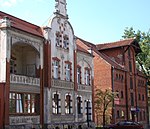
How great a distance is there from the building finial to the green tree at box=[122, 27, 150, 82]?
105ft

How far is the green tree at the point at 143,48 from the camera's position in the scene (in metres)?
69.3

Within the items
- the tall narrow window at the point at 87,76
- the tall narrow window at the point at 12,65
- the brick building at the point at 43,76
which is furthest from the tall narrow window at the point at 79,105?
the tall narrow window at the point at 12,65

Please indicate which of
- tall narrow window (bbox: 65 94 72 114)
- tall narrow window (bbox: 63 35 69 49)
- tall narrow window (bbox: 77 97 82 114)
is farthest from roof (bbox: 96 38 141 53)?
tall narrow window (bbox: 65 94 72 114)

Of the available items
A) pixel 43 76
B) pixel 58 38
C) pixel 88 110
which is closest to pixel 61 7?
pixel 58 38

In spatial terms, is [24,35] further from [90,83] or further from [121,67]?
[121,67]

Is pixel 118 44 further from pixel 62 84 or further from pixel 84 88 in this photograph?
pixel 62 84

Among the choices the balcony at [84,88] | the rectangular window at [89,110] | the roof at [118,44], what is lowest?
the rectangular window at [89,110]

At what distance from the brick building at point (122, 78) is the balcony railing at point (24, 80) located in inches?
713

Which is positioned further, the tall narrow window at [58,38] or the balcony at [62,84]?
the tall narrow window at [58,38]

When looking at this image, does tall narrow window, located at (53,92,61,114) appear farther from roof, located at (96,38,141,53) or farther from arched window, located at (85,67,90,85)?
roof, located at (96,38,141,53)

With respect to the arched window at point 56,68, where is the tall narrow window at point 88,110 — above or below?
below

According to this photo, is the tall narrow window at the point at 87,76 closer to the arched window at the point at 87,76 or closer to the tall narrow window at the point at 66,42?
the arched window at the point at 87,76

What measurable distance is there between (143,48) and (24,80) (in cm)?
4154

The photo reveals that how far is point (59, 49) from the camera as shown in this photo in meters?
39.5
